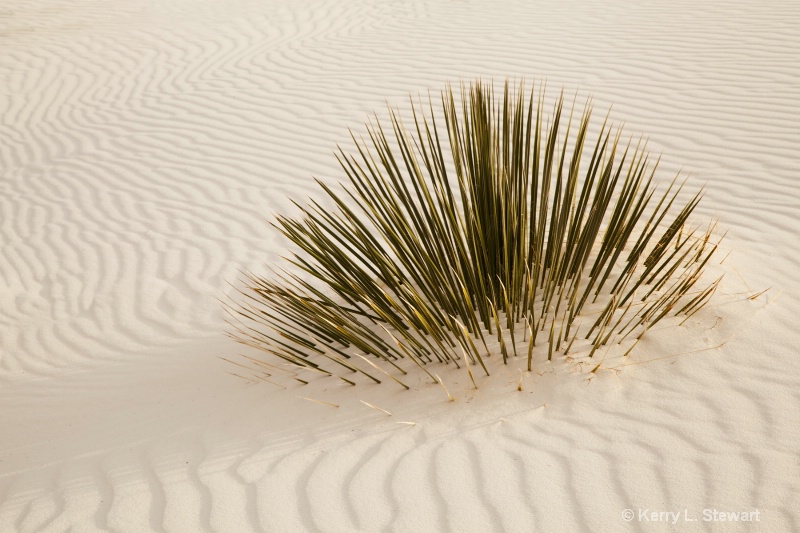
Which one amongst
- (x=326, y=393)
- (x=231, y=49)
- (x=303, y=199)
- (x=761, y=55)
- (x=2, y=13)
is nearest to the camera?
(x=326, y=393)

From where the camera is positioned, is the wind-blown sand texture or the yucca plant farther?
Result: the yucca plant

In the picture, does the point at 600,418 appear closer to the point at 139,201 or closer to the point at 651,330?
the point at 651,330

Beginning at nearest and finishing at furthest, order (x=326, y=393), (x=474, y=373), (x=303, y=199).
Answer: (x=474, y=373)
(x=326, y=393)
(x=303, y=199)

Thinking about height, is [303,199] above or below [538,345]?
above

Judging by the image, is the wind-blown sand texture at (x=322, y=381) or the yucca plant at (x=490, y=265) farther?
the yucca plant at (x=490, y=265)

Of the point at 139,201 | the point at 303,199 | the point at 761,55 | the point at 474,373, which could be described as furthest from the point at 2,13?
the point at 474,373

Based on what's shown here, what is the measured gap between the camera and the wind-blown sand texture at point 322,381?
2.57 meters

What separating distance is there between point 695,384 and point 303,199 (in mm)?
3855

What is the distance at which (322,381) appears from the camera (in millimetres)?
3430

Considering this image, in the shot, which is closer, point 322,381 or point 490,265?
point 490,265

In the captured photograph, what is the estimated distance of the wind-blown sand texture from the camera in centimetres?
257

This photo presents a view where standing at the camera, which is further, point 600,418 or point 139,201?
point 139,201

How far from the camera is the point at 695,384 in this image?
2.86 meters

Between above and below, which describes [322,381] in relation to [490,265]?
below
